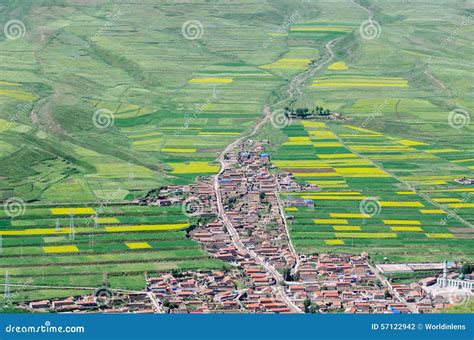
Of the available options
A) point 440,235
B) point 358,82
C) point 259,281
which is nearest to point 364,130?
point 358,82

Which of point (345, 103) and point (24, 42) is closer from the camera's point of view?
point (345, 103)

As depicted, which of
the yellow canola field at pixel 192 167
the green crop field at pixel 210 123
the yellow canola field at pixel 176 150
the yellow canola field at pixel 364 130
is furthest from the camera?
the yellow canola field at pixel 364 130

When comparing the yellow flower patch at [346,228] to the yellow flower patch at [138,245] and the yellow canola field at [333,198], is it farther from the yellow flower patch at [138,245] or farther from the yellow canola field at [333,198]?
the yellow flower patch at [138,245]

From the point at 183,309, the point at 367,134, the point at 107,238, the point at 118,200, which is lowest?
the point at 183,309

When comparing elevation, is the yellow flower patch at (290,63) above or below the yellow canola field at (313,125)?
above

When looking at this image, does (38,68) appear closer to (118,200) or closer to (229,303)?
(118,200)

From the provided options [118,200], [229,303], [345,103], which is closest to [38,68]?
[345,103]

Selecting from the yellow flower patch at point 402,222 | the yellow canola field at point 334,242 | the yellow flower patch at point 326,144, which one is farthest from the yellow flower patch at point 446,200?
the yellow flower patch at point 326,144
